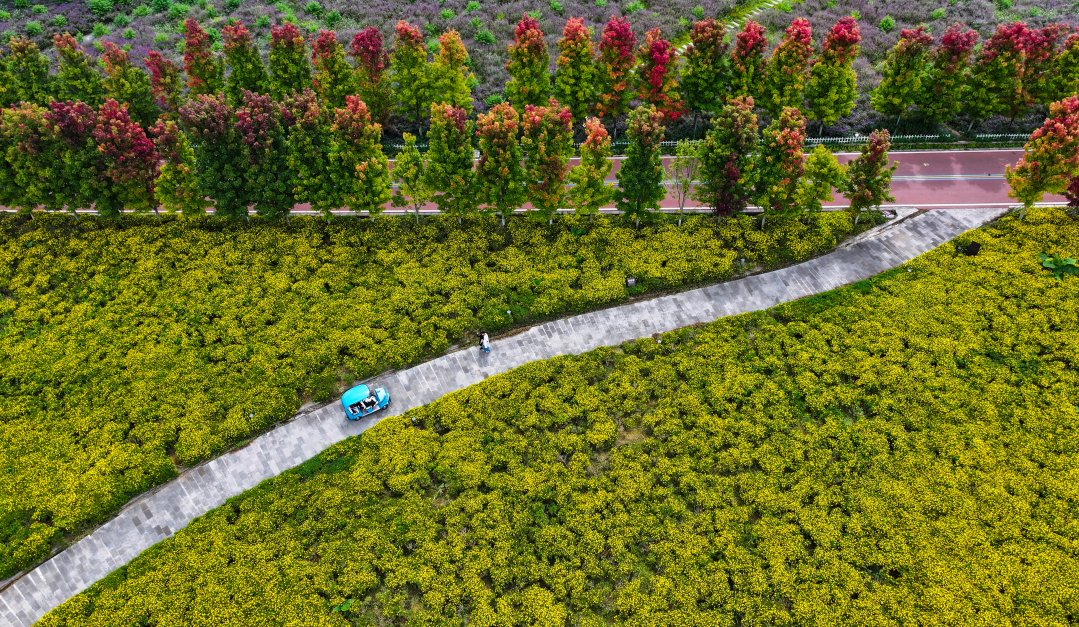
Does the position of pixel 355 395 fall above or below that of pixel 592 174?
below

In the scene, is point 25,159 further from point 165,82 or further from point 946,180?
point 946,180

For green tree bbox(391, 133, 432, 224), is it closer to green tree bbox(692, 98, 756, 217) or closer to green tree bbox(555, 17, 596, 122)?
green tree bbox(555, 17, 596, 122)

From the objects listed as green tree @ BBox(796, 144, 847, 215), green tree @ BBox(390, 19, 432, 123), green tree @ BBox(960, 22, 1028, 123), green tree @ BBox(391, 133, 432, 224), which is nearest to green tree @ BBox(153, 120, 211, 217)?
green tree @ BBox(391, 133, 432, 224)

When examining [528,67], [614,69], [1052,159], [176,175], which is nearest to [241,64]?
[176,175]

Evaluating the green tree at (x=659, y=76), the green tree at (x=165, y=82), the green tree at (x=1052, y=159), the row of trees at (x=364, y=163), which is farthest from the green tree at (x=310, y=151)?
the green tree at (x=1052, y=159)

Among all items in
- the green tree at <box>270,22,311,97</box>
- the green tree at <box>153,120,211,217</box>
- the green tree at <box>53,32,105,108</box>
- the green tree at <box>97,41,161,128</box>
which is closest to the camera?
the green tree at <box>153,120,211,217</box>

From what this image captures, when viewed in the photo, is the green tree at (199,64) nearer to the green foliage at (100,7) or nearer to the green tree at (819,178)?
the green foliage at (100,7)
